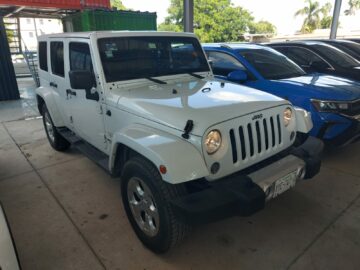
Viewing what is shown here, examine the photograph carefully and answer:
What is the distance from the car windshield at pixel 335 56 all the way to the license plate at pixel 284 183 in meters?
4.91

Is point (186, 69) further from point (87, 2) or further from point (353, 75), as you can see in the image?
point (87, 2)

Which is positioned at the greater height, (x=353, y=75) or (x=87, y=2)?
(x=87, y=2)

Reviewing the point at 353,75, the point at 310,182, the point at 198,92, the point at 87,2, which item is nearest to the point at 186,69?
the point at 198,92

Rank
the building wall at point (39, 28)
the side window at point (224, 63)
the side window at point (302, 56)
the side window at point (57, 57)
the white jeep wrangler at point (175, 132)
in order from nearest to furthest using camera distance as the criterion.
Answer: the white jeep wrangler at point (175, 132), the side window at point (57, 57), the side window at point (224, 63), the side window at point (302, 56), the building wall at point (39, 28)

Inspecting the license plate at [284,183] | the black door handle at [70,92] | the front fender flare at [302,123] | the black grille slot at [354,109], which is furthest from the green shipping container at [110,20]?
the license plate at [284,183]

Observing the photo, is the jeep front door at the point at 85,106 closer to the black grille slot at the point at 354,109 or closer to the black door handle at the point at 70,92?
the black door handle at the point at 70,92

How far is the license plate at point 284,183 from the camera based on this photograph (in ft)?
7.09

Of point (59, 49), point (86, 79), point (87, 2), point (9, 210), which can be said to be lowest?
point (9, 210)

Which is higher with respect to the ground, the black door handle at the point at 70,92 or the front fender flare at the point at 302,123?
the black door handle at the point at 70,92

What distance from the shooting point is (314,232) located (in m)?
2.56

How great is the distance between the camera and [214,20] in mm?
25312

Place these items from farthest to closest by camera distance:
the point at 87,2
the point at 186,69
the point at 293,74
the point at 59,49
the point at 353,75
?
the point at 87,2
the point at 353,75
the point at 293,74
the point at 59,49
the point at 186,69

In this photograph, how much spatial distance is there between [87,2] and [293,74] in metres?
8.64

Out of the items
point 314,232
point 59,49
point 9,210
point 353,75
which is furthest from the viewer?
point 353,75
